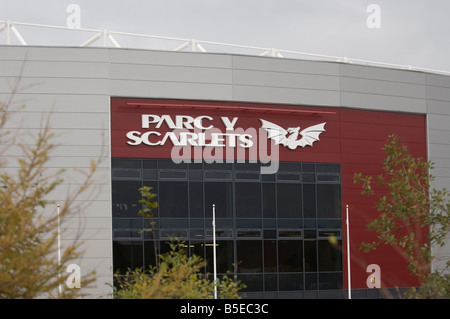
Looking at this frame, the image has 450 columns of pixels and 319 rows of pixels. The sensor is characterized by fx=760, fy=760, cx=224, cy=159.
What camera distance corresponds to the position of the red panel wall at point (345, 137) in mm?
34812

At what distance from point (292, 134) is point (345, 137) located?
2.89 meters

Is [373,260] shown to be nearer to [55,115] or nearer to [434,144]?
[434,144]

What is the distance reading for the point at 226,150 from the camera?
117ft

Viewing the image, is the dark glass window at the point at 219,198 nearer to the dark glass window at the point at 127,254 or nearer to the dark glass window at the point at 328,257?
the dark glass window at the point at 127,254

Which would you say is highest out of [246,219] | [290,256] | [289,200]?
[289,200]

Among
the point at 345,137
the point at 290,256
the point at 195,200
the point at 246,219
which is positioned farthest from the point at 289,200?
the point at 195,200

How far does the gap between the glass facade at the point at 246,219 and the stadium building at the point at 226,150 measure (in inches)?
2.1

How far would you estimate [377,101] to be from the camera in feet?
126

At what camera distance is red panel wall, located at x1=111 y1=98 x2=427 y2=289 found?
3481 cm

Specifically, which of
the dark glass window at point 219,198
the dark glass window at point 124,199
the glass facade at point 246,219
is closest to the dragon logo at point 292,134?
the glass facade at point 246,219

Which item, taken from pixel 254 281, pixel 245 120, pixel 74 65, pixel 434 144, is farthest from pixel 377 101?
pixel 74 65

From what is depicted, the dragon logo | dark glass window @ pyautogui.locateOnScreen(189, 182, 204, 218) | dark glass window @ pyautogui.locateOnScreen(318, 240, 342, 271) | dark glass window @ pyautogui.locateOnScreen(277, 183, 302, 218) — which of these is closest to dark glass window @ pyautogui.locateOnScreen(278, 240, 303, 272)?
dark glass window @ pyautogui.locateOnScreen(318, 240, 342, 271)

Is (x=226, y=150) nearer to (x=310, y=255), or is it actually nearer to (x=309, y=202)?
(x=309, y=202)

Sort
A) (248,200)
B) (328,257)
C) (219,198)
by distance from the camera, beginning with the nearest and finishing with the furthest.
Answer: (219,198) < (248,200) < (328,257)
